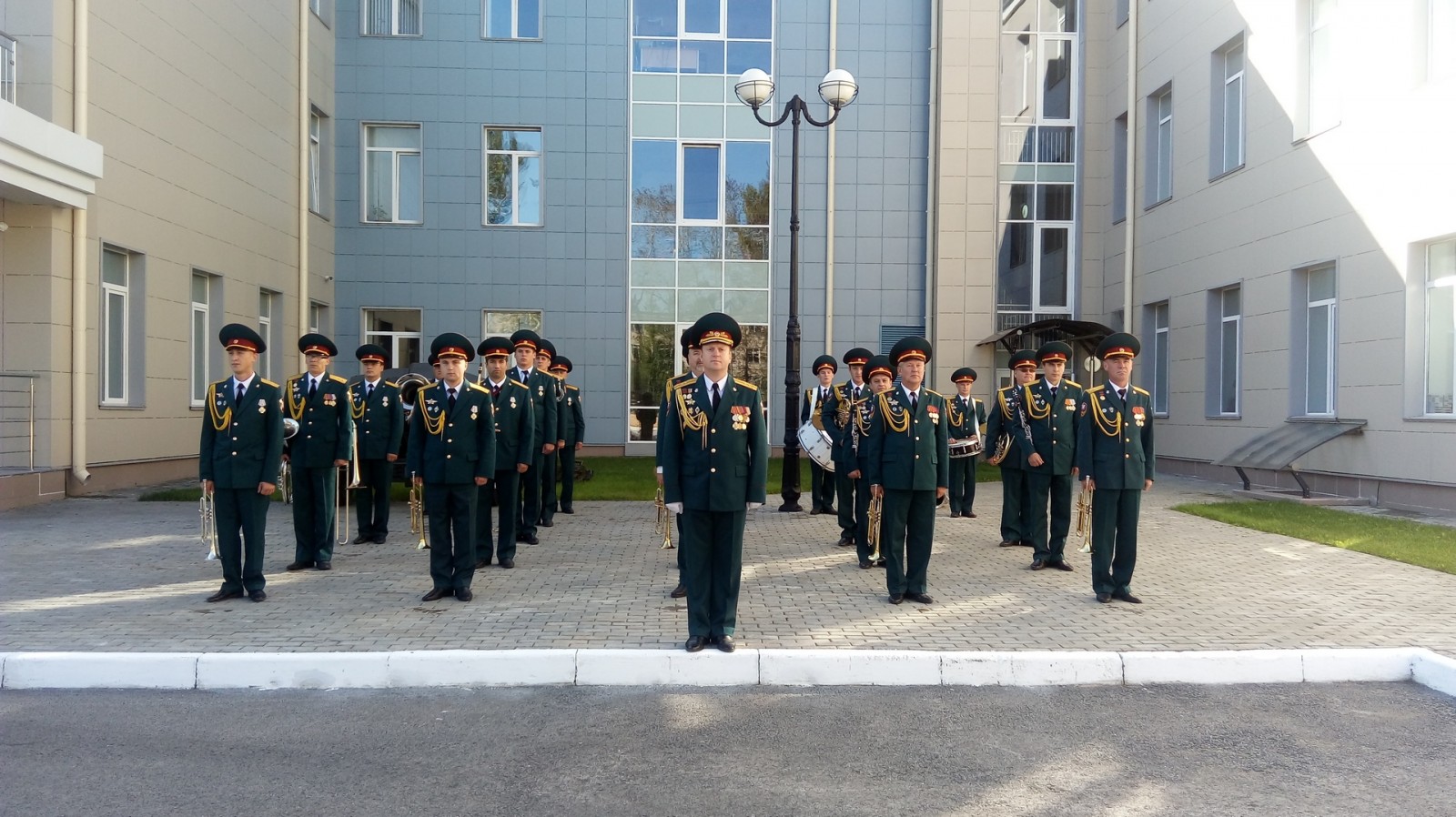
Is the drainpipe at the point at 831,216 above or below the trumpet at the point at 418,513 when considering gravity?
above

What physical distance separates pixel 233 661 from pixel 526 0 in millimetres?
20667

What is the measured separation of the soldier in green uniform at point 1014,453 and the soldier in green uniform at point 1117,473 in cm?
225

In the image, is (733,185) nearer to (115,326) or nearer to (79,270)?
(115,326)

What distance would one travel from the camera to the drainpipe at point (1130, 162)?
2208 cm

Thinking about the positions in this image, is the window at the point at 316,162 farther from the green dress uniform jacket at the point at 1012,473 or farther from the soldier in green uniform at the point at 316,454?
the green dress uniform jacket at the point at 1012,473

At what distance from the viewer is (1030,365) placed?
37.5ft

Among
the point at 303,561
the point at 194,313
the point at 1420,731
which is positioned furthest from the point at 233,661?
the point at 194,313

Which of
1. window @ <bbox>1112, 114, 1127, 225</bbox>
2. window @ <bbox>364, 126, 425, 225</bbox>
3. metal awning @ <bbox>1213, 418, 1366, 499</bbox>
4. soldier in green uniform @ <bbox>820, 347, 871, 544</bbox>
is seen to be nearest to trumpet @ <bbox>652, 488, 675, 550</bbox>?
soldier in green uniform @ <bbox>820, 347, 871, 544</bbox>

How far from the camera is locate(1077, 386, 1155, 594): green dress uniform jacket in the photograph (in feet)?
27.3

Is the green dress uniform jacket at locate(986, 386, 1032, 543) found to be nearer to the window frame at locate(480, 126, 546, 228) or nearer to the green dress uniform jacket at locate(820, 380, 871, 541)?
the green dress uniform jacket at locate(820, 380, 871, 541)

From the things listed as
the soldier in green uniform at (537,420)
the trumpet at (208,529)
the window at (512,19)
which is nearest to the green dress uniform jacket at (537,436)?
the soldier in green uniform at (537,420)

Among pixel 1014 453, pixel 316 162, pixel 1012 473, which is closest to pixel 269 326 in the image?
pixel 316 162

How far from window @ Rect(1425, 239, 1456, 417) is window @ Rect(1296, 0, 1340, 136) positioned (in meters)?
3.13

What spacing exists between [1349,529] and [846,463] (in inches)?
253
